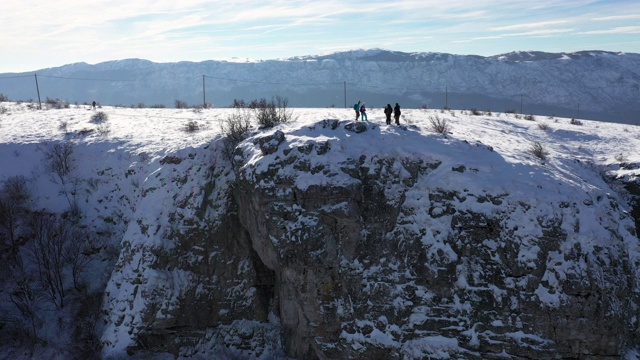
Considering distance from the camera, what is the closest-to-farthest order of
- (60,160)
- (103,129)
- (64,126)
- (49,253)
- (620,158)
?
(49,253) → (620,158) → (60,160) → (103,129) → (64,126)

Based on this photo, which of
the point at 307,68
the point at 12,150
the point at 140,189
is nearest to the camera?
the point at 140,189

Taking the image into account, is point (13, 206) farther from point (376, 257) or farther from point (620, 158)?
point (620, 158)

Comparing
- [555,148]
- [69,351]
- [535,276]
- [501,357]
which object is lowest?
[69,351]

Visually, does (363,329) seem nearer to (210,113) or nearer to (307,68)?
(210,113)

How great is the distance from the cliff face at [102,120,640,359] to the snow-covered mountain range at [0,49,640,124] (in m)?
65.1

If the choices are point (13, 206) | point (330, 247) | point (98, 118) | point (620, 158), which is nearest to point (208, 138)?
point (330, 247)

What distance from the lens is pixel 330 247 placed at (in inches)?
634

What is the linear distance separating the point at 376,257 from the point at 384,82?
91.4 metres

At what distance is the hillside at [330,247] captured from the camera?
14.3 m

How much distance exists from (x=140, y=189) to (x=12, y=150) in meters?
10.3

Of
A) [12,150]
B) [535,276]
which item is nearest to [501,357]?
[535,276]

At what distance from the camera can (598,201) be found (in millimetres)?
15695

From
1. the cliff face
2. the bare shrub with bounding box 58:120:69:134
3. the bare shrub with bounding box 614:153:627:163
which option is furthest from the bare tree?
the bare shrub with bounding box 614:153:627:163

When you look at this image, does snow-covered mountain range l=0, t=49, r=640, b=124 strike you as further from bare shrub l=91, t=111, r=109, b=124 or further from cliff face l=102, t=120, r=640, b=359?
cliff face l=102, t=120, r=640, b=359
